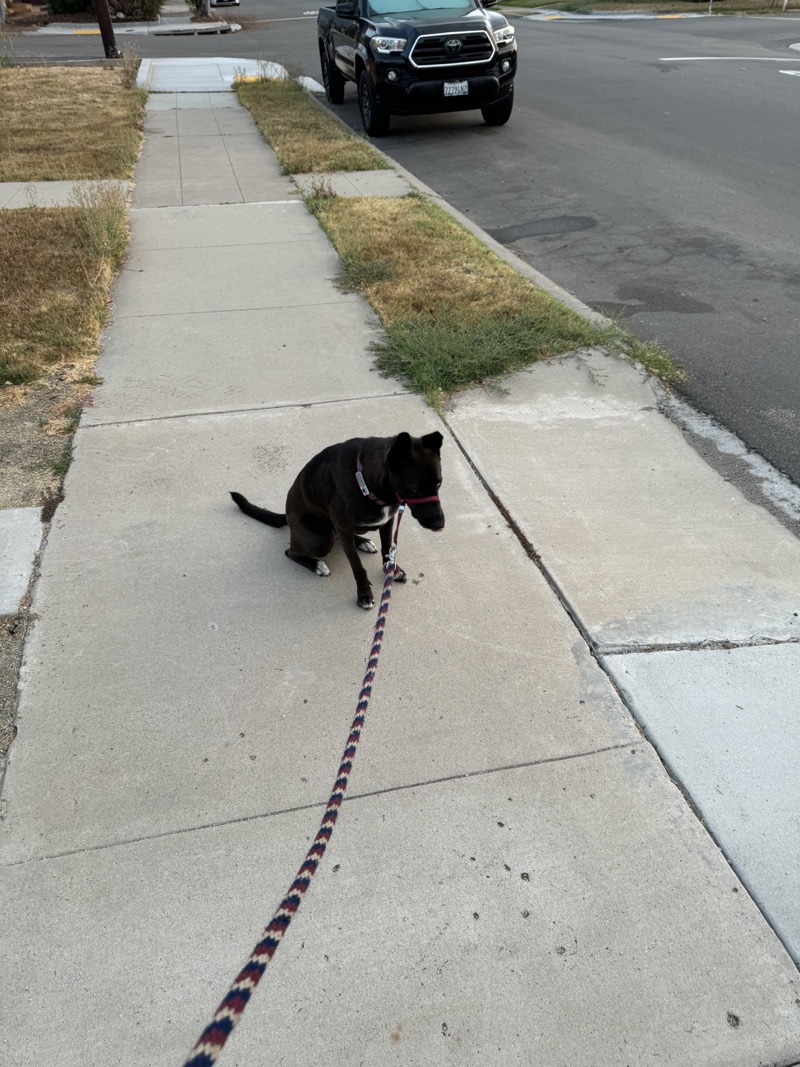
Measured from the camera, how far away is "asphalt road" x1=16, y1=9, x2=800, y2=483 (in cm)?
568

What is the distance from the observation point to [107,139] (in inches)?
463

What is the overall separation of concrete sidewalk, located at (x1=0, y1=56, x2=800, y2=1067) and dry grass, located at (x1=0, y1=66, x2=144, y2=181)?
7.03 meters

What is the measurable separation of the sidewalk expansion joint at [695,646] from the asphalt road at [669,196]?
4.90 feet

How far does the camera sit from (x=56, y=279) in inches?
274

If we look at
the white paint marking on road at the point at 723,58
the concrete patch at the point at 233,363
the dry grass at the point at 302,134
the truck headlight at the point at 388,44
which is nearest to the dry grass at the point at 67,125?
the dry grass at the point at 302,134

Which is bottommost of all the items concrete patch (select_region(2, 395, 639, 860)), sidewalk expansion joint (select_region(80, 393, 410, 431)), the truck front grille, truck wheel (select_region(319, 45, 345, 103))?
concrete patch (select_region(2, 395, 639, 860))

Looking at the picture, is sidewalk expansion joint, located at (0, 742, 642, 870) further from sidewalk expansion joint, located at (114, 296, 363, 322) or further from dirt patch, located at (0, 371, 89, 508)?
sidewalk expansion joint, located at (114, 296, 363, 322)

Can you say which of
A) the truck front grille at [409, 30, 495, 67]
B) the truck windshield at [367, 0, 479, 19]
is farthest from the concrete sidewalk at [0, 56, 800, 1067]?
the truck windshield at [367, 0, 479, 19]

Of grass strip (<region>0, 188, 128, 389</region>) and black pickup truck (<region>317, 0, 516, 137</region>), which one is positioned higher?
black pickup truck (<region>317, 0, 516, 137</region>)

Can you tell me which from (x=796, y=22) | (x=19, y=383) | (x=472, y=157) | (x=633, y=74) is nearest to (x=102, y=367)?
(x=19, y=383)

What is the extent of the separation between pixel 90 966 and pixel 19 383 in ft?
13.8

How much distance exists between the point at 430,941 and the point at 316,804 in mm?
603

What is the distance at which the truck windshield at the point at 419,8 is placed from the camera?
11.7 meters

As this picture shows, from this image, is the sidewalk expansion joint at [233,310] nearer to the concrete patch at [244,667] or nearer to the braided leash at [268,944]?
the concrete patch at [244,667]
